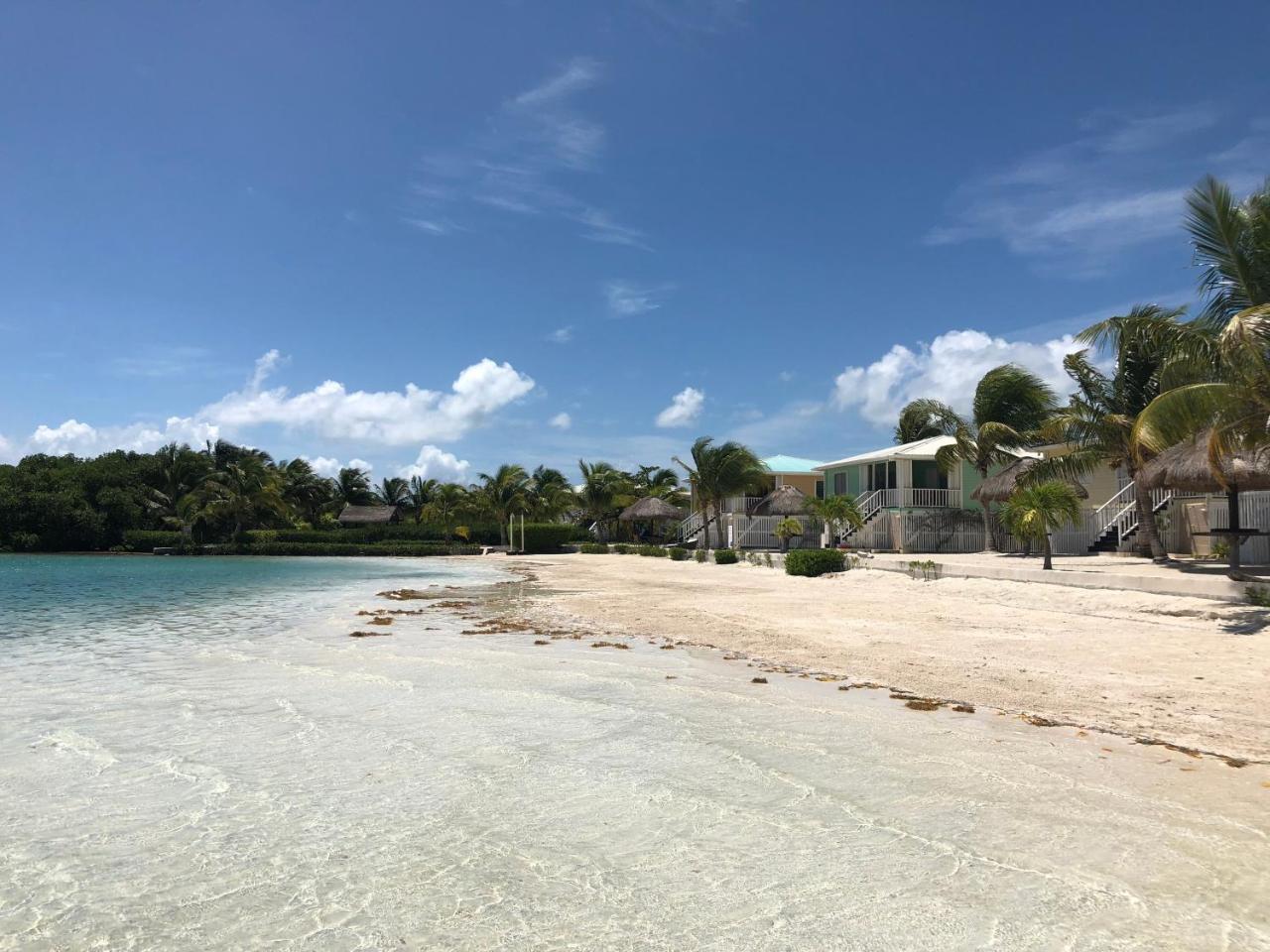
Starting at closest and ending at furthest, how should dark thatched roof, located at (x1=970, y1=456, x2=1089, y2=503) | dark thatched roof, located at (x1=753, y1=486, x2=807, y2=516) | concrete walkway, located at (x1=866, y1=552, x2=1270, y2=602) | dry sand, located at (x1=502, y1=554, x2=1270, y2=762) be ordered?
dry sand, located at (x1=502, y1=554, x2=1270, y2=762) < concrete walkway, located at (x1=866, y1=552, x2=1270, y2=602) < dark thatched roof, located at (x1=970, y1=456, x2=1089, y2=503) < dark thatched roof, located at (x1=753, y1=486, x2=807, y2=516)

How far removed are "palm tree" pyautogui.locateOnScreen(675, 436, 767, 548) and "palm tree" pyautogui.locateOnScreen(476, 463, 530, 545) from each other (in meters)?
17.7

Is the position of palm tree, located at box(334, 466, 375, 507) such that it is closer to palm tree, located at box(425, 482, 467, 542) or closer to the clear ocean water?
palm tree, located at box(425, 482, 467, 542)

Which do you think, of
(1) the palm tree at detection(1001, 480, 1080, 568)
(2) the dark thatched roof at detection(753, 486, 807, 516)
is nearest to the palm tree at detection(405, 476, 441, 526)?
(2) the dark thatched roof at detection(753, 486, 807, 516)

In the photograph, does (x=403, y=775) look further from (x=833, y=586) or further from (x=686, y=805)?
(x=833, y=586)

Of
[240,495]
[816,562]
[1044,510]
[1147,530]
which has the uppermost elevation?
[240,495]

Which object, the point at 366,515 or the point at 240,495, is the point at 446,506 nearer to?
the point at 366,515

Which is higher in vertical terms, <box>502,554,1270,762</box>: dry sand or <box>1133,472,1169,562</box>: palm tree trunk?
<box>1133,472,1169,562</box>: palm tree trunk

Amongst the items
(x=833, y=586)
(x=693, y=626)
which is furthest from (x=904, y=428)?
(x=693, y=626)

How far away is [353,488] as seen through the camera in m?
64.4

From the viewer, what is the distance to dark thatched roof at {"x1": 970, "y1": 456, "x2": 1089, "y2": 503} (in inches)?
897

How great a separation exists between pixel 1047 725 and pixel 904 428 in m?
47.0

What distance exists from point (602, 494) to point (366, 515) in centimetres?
2025

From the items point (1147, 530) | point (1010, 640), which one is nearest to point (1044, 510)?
point (1147, 530)

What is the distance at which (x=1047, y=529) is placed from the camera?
17.9 metres
